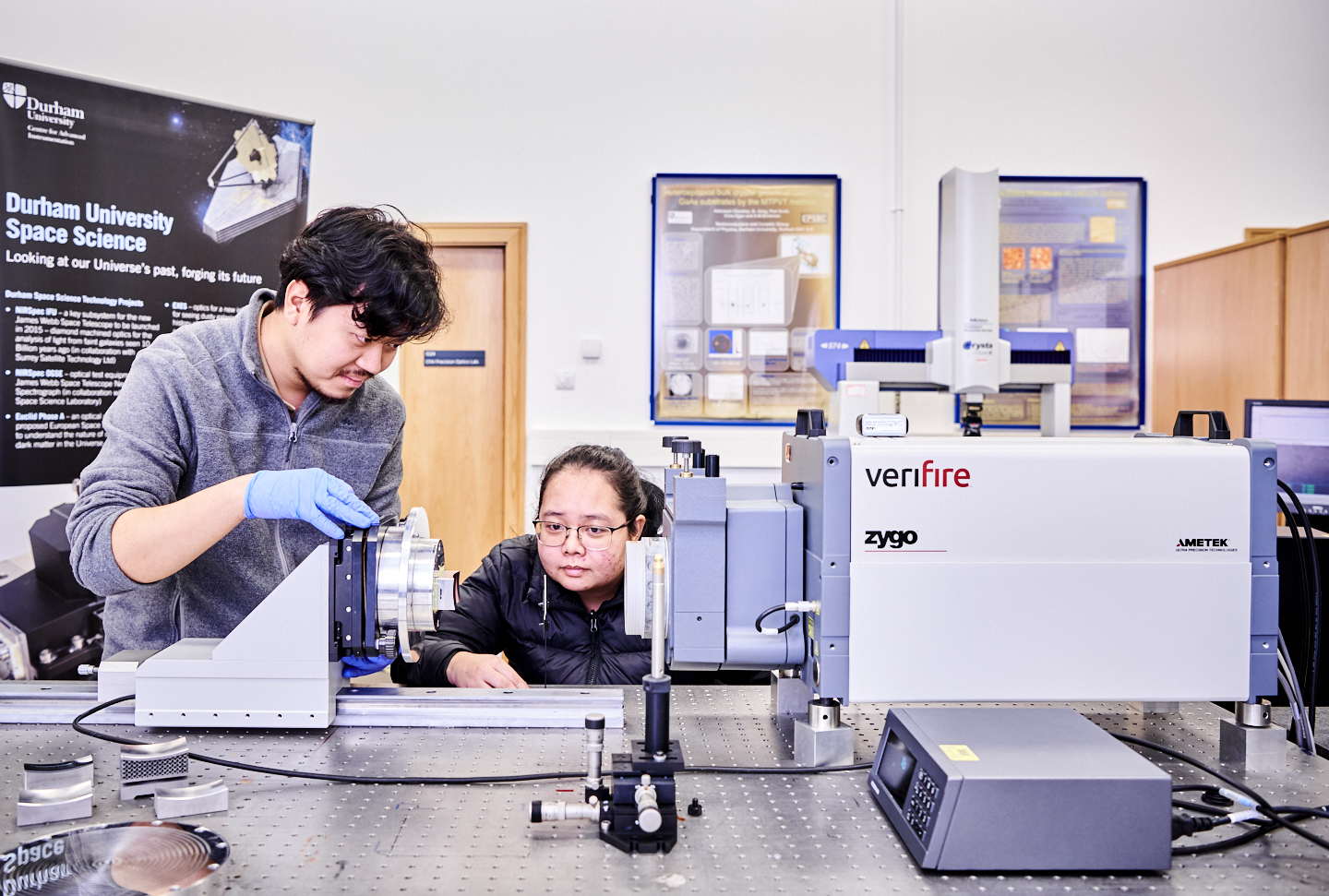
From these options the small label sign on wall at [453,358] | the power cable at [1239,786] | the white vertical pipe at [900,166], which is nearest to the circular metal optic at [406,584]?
the power cable at [1239,786]

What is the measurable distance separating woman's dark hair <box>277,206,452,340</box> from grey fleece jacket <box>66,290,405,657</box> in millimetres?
195

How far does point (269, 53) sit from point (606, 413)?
1.98 m

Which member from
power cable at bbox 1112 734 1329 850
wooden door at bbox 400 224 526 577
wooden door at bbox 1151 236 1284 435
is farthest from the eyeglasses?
wooden door at bbox 1151 236 1284 435

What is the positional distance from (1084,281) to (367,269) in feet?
10.3

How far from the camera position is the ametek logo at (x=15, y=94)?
87.7 inches

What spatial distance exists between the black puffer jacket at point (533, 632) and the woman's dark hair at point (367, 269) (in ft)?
1.87

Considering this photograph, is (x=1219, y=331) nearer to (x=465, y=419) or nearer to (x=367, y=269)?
(x=465, y=419)

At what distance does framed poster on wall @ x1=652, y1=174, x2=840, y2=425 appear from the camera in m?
3.54

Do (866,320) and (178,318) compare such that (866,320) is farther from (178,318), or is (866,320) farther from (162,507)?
(162,507)

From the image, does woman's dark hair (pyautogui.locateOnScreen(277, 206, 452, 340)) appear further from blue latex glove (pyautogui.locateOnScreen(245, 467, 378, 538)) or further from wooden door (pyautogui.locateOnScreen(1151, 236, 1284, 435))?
wooden door (pyautogui.locateOnScreen(1151, 236, 1284, 435))

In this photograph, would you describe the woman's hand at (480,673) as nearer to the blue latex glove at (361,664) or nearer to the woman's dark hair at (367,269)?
the blue latex glove at (361,664)

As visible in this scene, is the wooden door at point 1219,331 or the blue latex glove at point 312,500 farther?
the wooden door at point 1219,331

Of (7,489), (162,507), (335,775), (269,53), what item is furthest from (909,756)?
(269,53)

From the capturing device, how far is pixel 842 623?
994mm
